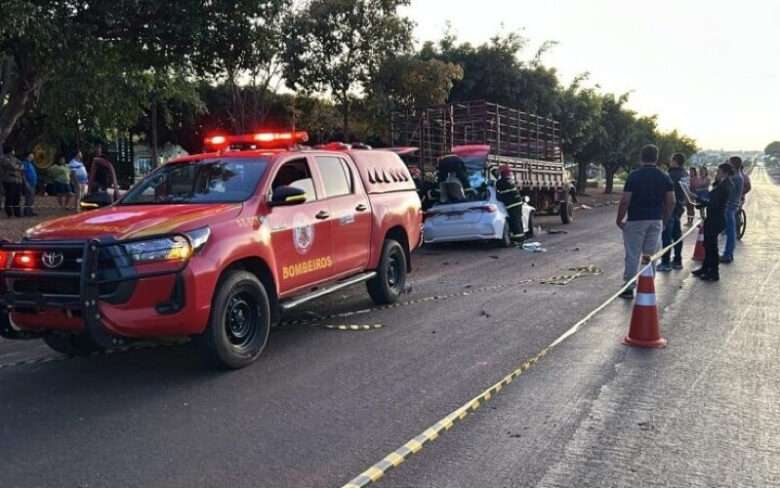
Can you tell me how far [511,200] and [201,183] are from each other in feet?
30.2

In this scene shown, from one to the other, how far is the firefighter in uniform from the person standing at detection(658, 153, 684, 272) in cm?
385

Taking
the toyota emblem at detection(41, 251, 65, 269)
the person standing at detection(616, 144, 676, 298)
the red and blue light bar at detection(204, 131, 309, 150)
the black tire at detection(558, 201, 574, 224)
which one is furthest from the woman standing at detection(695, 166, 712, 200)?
the toyota emblem at detection(41, 251, 65, 269)

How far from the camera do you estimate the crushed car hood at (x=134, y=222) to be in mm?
5039

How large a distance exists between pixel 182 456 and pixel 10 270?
231cm

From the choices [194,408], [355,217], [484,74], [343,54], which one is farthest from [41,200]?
[194,408]

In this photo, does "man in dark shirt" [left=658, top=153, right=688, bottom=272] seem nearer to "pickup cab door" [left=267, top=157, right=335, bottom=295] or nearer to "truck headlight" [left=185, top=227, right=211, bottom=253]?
"pickup cab door" [left=267, top=157, right=335, bottom=295]

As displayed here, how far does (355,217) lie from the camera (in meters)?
7.36

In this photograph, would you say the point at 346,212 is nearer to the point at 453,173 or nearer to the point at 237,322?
the point at 237,322

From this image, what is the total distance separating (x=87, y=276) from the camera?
479 centimetres

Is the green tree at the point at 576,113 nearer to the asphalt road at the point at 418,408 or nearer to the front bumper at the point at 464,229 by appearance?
the front bumper at the point at 464,229

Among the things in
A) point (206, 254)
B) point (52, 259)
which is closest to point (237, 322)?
point (206, 254)

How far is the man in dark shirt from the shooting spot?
10812 mm

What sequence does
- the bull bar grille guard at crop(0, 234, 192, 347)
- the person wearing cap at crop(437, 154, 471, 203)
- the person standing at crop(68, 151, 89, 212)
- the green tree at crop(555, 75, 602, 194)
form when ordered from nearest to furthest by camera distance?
the bull bar grille guard at crop(0, 234, 192, 347) → the person wearing cap at crop(437, 154, 471, 203) → the person standing at crop(68, 151, 89, 212) → the green tree at crop(555, 75, 602, 194)

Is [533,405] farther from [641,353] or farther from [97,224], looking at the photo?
[97,224]
